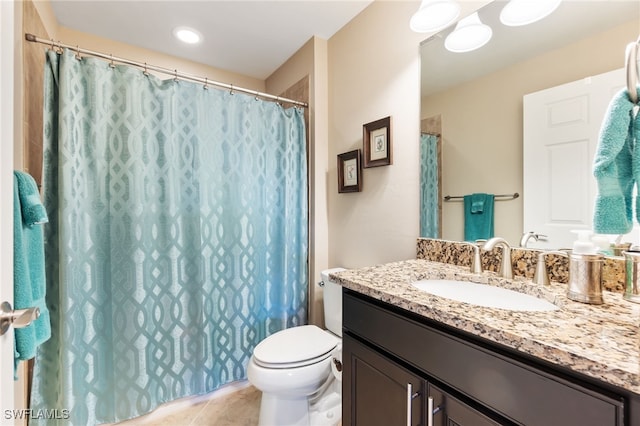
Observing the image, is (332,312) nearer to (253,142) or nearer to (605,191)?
(253,142)

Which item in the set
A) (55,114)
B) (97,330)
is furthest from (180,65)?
(97,330)

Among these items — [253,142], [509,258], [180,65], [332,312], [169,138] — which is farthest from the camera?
[180,65]

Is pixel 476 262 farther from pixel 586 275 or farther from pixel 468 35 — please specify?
pixel 468 35

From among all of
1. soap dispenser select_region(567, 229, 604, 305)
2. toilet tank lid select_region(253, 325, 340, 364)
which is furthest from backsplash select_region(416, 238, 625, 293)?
toilet tank lid select_region(253, 325, 340, 364)

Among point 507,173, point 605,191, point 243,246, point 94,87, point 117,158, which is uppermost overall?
point 94,87

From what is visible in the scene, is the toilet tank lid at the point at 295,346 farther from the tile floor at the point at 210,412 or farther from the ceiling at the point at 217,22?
the ceiling at the point at 217,22

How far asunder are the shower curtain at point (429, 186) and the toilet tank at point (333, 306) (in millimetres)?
617

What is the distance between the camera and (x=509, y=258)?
982 millimetres

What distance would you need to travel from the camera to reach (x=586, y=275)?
718 mm

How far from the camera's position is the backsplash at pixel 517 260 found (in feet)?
2.60

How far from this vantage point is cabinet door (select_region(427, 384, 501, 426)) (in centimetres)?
59

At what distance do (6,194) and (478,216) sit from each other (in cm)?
145

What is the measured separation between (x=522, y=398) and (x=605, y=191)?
534 millimetres

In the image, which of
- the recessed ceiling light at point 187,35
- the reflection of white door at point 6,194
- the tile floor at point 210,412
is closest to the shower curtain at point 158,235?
the tile floor at point 210,412
